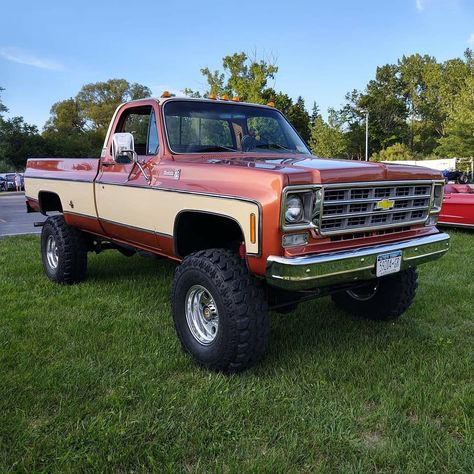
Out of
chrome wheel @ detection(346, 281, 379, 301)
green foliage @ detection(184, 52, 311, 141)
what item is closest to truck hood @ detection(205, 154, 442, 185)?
chrome wheel @ detection(346, 281, 379, 301)

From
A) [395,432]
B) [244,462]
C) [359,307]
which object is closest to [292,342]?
[359,307]

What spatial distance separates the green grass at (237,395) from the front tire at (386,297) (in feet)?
0.44

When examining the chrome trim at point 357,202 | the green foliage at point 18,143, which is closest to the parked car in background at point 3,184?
the green foliage at point 18,143

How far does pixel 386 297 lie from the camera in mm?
4699

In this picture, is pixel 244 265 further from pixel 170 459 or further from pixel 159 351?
pixel 170 459

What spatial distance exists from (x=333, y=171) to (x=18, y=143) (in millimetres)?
43399

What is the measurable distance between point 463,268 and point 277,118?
347cm

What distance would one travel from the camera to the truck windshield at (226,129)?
14.7 ft

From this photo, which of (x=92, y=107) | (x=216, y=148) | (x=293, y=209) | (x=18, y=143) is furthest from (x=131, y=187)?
(x=92, y=107)

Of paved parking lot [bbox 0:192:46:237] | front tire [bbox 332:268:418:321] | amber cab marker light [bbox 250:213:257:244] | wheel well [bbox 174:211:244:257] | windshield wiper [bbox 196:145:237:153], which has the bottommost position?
paved parking lot [bbox 0:192:46:237]

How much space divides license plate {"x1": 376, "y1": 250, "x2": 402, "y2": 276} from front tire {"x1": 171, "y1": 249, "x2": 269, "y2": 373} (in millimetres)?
843

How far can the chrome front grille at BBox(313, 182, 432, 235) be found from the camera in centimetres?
341

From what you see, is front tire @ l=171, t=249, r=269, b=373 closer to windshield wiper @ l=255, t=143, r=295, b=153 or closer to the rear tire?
windshield wiper @ l=255, t=143, r=295, b=153

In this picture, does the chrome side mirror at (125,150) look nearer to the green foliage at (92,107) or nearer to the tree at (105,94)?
the green foliage at (92,107)
